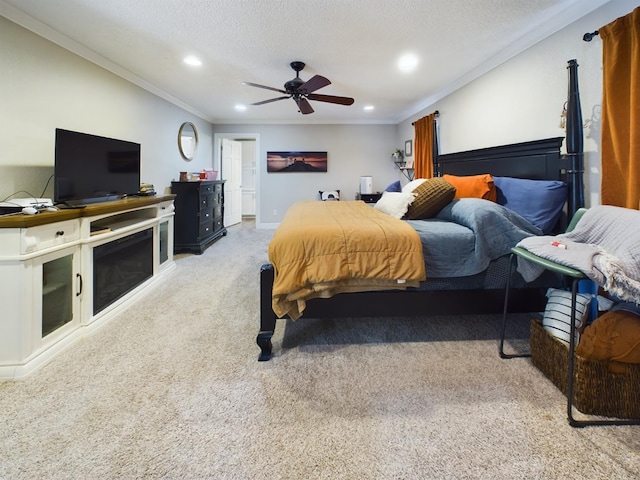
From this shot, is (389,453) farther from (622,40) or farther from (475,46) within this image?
(475,46)

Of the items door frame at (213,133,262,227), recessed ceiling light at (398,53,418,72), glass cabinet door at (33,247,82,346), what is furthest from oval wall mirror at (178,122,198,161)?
recessed ceiling light at (398,53,418,72)

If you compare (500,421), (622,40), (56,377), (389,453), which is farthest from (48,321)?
(622,40)

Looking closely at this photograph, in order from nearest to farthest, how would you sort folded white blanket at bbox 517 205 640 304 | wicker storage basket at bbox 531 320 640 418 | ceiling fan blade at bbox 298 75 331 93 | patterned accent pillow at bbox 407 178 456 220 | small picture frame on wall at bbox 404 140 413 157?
1. folded white blanket at bbox 517 205 640 304
2. wicker storage basket at bbox 531 320 640 418
3. patterned accent pillow at bbox 407 178 456 220
4. ceiling fan blade at bbox 298 75 331 93
5. small picture frame on wall at bbox 404 140 413 157

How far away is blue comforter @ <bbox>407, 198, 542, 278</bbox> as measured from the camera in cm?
185

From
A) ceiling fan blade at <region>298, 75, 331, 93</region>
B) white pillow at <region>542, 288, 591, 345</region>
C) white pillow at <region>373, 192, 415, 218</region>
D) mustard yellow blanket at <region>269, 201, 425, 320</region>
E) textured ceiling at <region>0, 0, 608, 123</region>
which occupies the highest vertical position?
textured ceiling at <region>0, 0, 608, 123</region>

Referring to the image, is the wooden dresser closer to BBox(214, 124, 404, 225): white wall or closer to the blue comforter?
BBox(214, 124, 404, 225): white wall

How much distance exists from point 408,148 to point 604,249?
4.83m

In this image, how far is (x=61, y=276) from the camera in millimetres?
1992

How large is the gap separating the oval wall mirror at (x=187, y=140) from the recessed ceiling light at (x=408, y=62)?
357 centimetres

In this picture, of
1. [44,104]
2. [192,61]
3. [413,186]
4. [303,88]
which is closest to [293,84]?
[303,88]

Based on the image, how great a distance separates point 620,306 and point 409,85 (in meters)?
3.54

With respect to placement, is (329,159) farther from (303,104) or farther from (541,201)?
(541,201)

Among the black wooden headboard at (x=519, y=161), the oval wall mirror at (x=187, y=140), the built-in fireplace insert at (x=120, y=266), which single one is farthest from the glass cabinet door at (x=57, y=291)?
the black wooden headboard at (x=519, y=161)

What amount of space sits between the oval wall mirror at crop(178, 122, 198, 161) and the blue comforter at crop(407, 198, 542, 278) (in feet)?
14.6
